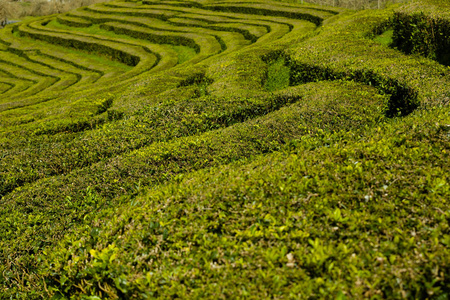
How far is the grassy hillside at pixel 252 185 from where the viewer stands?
3.88 meters

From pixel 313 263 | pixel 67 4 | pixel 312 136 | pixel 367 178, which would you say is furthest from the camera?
pixel 67 4

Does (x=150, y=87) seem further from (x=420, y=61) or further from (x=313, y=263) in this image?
(x=313, y=263)

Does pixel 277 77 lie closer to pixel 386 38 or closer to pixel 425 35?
pixel 386 38

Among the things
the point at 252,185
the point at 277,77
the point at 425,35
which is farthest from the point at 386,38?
the point at 252,185

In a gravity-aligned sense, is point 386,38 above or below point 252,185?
above

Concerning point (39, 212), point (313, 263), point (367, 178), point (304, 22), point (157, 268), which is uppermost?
point (304, 22)

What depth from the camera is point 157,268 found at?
435 cm


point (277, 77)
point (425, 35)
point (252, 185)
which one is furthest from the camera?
point (277, 77)

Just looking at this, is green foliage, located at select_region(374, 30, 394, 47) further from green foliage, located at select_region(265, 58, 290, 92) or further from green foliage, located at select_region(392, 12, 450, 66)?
green foliage, located at select_region(265, 58, 290, 92)

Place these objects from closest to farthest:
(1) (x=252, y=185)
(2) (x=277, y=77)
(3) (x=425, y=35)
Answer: (1) (x=252, y=185) < (3) (x=425, y=35) < (2) (x=277, y=77)

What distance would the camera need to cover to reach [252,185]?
17.6 ft

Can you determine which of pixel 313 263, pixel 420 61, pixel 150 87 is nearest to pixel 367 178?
pixel 313 263

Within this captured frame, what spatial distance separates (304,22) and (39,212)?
32380 mm

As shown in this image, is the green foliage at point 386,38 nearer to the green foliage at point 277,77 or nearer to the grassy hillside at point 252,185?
the grassy hillside at point 252,185
